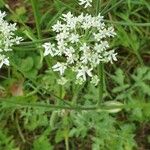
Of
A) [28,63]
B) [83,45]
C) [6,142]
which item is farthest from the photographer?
[28,63]

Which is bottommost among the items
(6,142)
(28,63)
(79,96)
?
(6,142)

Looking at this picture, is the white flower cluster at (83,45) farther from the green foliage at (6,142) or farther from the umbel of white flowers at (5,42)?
the green foliage at (6,142)

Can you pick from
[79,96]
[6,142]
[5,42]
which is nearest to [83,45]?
[5,42]

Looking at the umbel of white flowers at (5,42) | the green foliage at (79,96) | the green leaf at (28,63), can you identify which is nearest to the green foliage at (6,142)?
the green foliage at (79,96)

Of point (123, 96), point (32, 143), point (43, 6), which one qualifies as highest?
point (43, 6)

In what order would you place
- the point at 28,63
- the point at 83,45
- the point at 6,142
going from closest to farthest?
the point at 83,45 < the point at 6,142 < the point at 28,63

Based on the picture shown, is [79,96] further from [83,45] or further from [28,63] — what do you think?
[83,45]

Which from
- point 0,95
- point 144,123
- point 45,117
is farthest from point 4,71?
point 144,123

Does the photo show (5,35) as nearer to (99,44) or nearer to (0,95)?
(99,44)

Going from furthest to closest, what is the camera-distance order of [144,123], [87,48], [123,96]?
1. [144,123]
2. [123,96]
3. [87,48]

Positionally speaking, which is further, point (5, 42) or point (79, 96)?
point (79, 96)

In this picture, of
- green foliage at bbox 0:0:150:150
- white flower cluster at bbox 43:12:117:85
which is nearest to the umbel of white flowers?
white flower cluster at bbox 43:12:117:85
